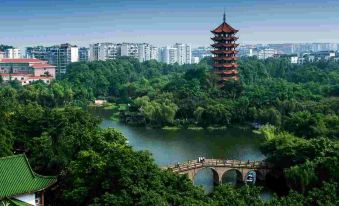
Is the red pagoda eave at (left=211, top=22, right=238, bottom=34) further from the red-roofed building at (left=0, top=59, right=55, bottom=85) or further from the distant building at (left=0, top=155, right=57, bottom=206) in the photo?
the distant building at (left=0, top=155, right=57, bottom=206)

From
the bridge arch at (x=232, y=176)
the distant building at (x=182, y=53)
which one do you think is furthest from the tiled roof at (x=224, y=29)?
the distant building at (x=182, y=53)

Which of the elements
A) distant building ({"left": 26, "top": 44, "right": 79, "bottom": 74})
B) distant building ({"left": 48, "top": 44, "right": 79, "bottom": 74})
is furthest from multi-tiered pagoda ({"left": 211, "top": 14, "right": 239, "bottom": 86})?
distant building ({"left": 48, "top": 44, "right": 79, "bottom": 74})

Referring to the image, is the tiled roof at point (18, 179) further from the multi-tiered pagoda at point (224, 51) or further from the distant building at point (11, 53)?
→ the distant building at point (11, 53)

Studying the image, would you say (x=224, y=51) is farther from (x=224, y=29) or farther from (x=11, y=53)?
(x=11, y=53)

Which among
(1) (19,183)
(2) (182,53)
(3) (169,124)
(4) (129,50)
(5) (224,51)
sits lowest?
(3) (169,124)

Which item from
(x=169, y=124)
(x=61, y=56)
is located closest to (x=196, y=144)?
(x=169, y=124)

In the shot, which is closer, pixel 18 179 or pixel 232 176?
pixel 18 179
